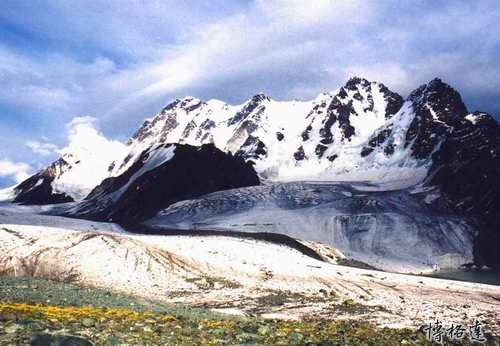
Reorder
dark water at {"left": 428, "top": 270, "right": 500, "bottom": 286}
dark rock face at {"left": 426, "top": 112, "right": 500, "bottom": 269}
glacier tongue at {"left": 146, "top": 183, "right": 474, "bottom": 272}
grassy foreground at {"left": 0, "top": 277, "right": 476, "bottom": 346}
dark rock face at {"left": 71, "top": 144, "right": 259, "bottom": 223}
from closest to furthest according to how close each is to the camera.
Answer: grassy foreground at {"left": 0, "top": 277, "right": 476, "bottom": 346}
dark water at {"left": 428, "top": 270, "right": 500, "bottom": 286}
glacier tongue at {"left": 146, "top": 183, "right": 474, "bottom": 272}
dark rock face at {"left": 426, "top": 112, "right": 500, "bottom": 269}
dark rock face at {"left": 71, "top": 144, "right": 259, "bottom": 223}

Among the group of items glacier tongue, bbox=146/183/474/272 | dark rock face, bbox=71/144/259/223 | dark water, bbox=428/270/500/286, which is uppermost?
dark rock face, bbox=71/144/259/223

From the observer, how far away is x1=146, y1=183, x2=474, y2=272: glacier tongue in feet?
367

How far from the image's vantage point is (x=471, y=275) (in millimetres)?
99000

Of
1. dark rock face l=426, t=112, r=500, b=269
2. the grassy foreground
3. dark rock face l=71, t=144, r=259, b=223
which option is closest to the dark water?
dark rock face l=426, t=112, r=500, b=269

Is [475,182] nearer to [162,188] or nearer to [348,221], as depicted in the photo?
[348,221]

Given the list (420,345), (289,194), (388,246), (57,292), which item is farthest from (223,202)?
(420,345)

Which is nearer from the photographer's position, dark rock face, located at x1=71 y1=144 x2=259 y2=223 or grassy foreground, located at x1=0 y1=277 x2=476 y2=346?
grassy foreground, located at x1=0 y1=277 x2=476 y2=346

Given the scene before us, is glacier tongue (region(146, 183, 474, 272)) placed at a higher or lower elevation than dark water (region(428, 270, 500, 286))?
higher

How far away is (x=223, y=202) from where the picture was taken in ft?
484

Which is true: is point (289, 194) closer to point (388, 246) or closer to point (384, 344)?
point (388, 246)

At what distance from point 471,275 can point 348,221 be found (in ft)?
108

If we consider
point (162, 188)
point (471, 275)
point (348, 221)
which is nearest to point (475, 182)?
point (348, 221)

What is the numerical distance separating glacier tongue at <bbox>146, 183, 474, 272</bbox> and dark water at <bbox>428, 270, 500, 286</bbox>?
13.4ft

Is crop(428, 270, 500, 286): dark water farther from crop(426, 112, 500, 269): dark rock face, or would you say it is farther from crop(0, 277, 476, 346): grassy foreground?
crop(0, 277, 476, 346): grassy foreground
